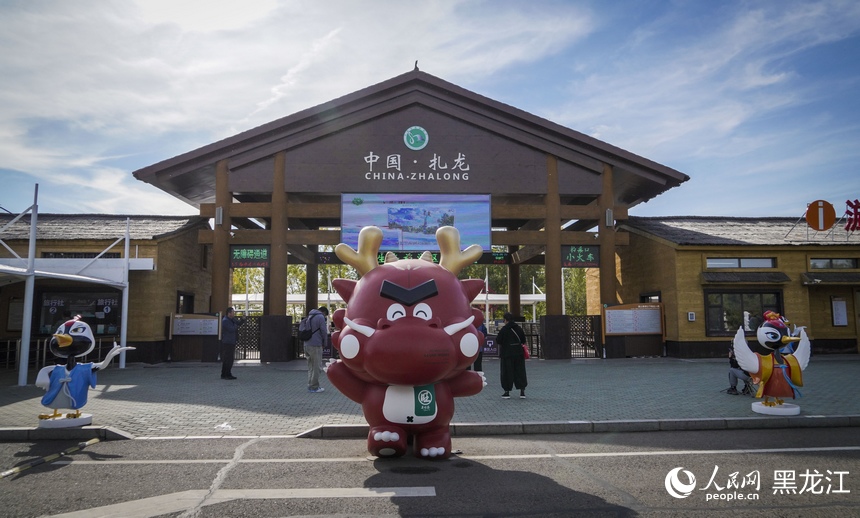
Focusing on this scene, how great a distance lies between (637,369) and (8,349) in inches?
755

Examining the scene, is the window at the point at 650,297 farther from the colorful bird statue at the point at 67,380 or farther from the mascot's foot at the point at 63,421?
the mascot's foot at the point at 63,421

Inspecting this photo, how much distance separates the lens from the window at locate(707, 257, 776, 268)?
794 inches

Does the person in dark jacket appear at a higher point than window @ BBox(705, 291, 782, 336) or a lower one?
lower

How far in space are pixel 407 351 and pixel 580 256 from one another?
615 inches

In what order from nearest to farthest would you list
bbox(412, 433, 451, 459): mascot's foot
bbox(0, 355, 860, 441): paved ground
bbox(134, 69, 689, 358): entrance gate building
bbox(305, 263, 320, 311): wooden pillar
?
bbox(412, 433, 451, 459): mascot's foot → bbox(0, 355, 860, 441): paved ground → bbox(134, 69, 689, 358): entrance gate building → bbox(305, 263, 320, 311): wooden pillar

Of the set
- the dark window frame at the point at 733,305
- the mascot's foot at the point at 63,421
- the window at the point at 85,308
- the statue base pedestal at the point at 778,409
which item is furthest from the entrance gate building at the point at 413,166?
the mascot's foot at the point at 63,421

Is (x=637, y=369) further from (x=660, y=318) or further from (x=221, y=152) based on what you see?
(x=221, y=152)

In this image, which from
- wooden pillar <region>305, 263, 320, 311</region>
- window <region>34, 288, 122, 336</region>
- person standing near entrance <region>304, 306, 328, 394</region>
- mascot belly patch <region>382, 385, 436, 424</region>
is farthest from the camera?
wooden pillar <region>305, 263, 320, 311</region>

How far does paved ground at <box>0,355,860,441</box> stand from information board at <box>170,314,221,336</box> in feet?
11.7

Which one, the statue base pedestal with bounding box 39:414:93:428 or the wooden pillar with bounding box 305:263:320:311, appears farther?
the wooden pillar with bounding box 305:263:320:311

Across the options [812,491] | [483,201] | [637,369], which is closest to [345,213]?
[483,201]

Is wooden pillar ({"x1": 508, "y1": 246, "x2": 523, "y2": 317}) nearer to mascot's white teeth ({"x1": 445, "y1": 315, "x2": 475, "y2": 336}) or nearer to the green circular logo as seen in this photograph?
Result: the green circular logo

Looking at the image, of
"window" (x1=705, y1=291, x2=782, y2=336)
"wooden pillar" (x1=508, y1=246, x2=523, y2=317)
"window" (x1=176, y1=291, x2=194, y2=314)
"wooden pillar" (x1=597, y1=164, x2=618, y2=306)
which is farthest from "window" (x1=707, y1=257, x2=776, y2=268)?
"window" (x1=176, y1=291, x2=194, y2=314)

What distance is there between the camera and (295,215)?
20.2 m
